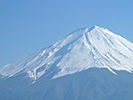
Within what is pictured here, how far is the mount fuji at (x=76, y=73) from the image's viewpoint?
90.6 meters

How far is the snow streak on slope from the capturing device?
96.8 meters

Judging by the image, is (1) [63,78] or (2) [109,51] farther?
(2) [109,51]

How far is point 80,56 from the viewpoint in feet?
333

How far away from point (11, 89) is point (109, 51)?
72.5 ft

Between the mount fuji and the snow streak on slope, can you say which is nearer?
the mount fuji

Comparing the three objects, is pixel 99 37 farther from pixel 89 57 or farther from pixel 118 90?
pixel 118 90

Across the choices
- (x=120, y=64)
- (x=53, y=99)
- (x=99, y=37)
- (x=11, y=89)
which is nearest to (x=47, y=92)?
(x=53, y=99)

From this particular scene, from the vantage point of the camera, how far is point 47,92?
9188 cm

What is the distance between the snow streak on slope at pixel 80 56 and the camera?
96.8m

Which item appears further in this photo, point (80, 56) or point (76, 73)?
point (80, 56)

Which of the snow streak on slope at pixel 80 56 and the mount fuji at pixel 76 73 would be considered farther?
the snow streak on slope at pixel 80 56

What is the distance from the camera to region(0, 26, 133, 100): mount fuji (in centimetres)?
9056

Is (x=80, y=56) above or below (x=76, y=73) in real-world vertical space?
above

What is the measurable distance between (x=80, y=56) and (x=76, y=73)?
8246mm
